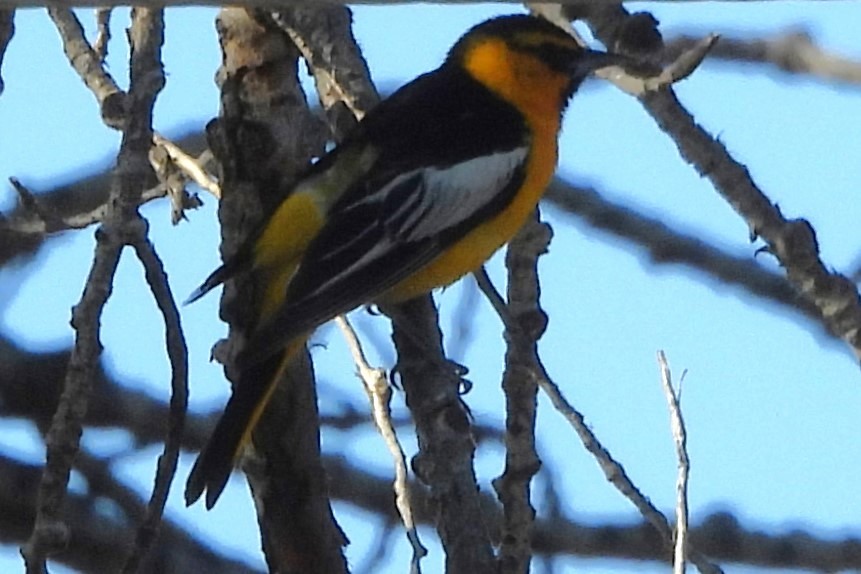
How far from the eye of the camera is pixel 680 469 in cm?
279

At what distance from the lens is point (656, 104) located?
9.59 feet

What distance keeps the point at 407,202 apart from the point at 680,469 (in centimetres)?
128

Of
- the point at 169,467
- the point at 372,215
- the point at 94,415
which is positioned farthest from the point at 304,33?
the point at 94,415

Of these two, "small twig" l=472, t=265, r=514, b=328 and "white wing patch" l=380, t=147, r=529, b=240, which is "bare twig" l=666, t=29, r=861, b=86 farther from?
"small twig" l=472, t=265, r=514, b=328

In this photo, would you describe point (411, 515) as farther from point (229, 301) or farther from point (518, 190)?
point (518, 190)

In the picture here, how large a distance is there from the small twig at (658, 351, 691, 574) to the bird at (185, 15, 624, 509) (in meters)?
0.72

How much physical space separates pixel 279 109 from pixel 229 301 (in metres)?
0.48

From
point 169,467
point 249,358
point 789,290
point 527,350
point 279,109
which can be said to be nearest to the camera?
point 169,467

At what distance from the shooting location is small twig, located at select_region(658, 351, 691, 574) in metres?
2.58

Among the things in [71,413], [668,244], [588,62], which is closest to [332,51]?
[71,413]

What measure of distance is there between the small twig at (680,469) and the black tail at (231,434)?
2.45ft

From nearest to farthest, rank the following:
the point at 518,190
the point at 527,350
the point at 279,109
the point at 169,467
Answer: the point at 169,467 < the point at 527,350 < the point at 279,109 < the point at 518,190

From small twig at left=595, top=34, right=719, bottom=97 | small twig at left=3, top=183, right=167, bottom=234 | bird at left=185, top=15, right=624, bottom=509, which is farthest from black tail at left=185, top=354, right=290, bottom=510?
small twig at left=595, top=34, right=719, bottom=97

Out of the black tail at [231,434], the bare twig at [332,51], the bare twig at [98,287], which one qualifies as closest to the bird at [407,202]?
the black tail at [231,434]
